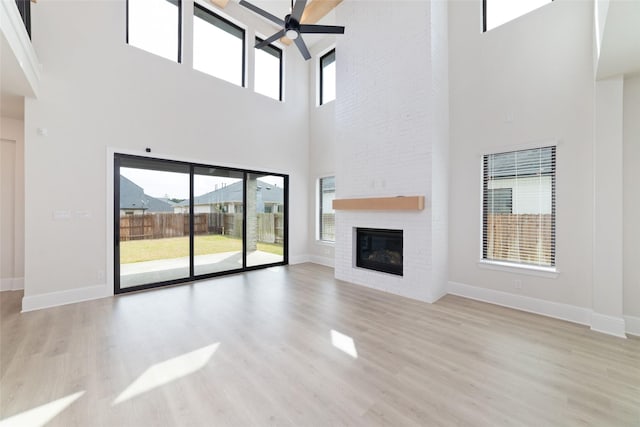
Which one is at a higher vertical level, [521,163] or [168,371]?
[521,163]

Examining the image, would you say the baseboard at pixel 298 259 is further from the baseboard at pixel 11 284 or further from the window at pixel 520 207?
the baseboard at pixel 11 284

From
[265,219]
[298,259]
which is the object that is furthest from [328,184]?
[298,259]

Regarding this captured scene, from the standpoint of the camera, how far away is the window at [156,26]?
441 centimetres

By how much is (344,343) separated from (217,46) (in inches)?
244

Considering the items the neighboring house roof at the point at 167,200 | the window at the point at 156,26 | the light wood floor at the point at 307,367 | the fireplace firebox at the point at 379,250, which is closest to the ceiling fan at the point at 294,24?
the window at the point at 156,26

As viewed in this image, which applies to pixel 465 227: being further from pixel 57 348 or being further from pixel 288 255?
pixel 57 348

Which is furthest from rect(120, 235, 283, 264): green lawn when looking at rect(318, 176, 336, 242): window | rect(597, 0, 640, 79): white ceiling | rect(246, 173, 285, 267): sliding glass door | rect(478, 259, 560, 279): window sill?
rect(597, 0, 640, 79): white ceiling

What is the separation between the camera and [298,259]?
21.8 ft

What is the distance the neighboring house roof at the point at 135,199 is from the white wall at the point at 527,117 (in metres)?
5.14

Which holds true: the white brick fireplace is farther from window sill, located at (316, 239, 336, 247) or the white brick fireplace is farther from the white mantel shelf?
window sill, located at (316, 239, 336, 247)

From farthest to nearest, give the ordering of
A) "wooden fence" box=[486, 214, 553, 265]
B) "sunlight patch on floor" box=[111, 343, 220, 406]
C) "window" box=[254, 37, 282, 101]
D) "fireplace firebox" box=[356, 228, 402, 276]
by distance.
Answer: "window" box=[254, 37, 282, 101], "fireplace firebox" box=[356, 228, 402, 276], "wooden fence" box=[486, 214, 553, 265], "sunlight patch on floor" box=[111, 343, 220, 406]

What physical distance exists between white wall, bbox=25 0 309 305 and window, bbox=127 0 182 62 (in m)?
0.22

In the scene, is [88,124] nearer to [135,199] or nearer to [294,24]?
[135,199]

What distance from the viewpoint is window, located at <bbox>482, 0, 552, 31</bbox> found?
3.58 m
